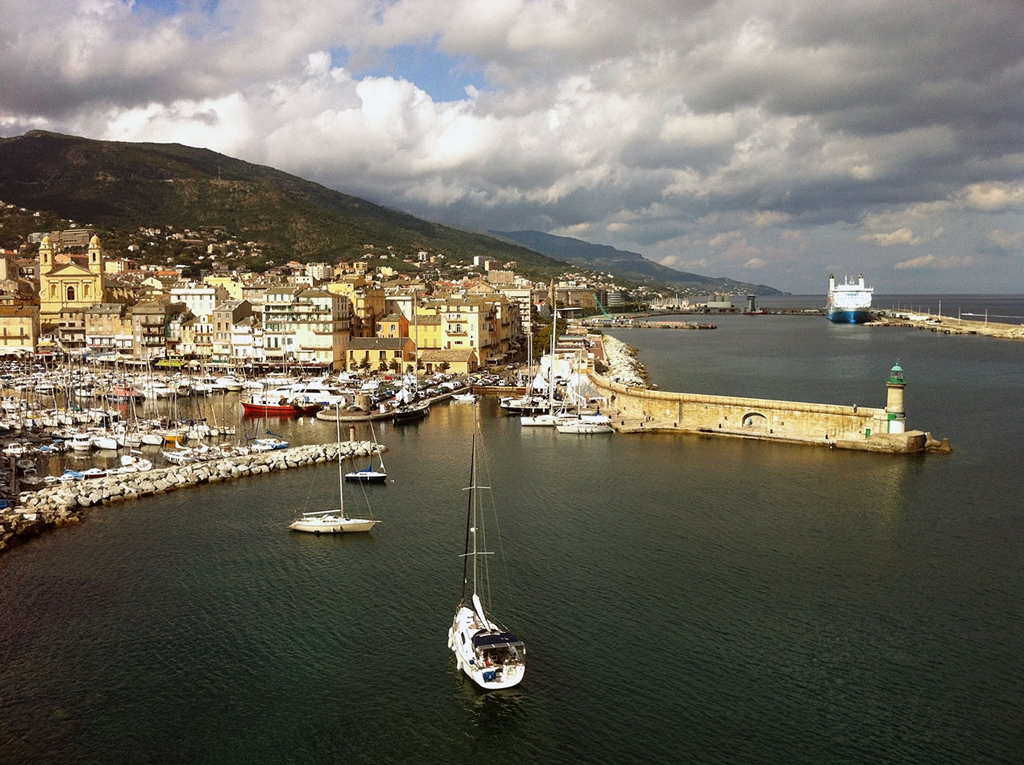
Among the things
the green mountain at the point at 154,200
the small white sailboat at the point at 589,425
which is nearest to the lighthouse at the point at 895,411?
the small white sailboat at the point at 589,425

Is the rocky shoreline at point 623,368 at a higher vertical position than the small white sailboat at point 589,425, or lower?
higher

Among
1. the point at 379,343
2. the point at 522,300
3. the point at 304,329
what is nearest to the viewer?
the point at 304,329

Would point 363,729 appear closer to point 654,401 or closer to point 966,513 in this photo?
point 966,513

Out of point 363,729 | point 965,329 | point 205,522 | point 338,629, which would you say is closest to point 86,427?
point 205,522

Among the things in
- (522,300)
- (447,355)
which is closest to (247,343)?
(447,355)

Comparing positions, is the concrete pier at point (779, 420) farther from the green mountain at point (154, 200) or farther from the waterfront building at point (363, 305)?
the green mountain at point (154, 200)

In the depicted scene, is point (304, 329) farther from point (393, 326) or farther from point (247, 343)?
point (393, 326)
